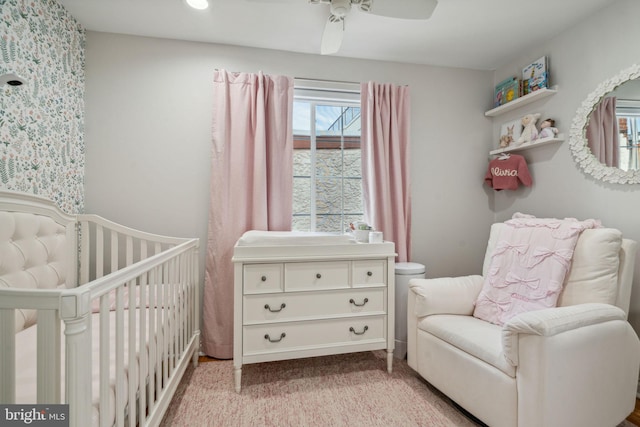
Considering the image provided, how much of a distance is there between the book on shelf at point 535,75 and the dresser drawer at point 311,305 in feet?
6.49

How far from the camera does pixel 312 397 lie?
170 cm

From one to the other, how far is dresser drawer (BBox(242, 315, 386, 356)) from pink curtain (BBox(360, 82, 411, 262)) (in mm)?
768

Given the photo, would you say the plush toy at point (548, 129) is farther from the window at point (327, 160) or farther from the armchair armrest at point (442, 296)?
the window at point (327, 160)

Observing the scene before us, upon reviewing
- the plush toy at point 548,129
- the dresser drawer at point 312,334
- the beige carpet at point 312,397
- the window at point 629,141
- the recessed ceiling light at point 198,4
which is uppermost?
the recessed ceiling light at point 198,4

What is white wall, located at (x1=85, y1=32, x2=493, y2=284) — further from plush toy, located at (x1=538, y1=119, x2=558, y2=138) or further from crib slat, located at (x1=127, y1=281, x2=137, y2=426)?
crib slat, located at (x1=127, y1=281, x2=137, y2=426)

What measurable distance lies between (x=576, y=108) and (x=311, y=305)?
2.25 meters

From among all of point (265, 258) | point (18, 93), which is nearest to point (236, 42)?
point (18, 93)

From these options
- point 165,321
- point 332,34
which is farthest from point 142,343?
point 332,34

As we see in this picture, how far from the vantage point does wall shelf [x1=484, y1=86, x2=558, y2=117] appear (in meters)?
2.16

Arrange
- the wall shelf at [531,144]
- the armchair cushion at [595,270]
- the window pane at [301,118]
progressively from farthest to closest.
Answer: the window pane at [301,118]
the wall shelf at [531,144]
the armchair cushion at [595,270]

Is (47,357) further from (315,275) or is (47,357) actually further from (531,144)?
(531,144)

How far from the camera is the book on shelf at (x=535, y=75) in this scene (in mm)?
2193

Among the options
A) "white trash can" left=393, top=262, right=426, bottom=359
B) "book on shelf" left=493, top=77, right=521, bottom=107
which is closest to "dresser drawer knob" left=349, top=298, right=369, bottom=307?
"white trash can" left=393, top=262, right=426, bottom=359

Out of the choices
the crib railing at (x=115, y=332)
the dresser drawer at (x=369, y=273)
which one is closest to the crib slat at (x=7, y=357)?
the crib railing at (x=115, y=332)
